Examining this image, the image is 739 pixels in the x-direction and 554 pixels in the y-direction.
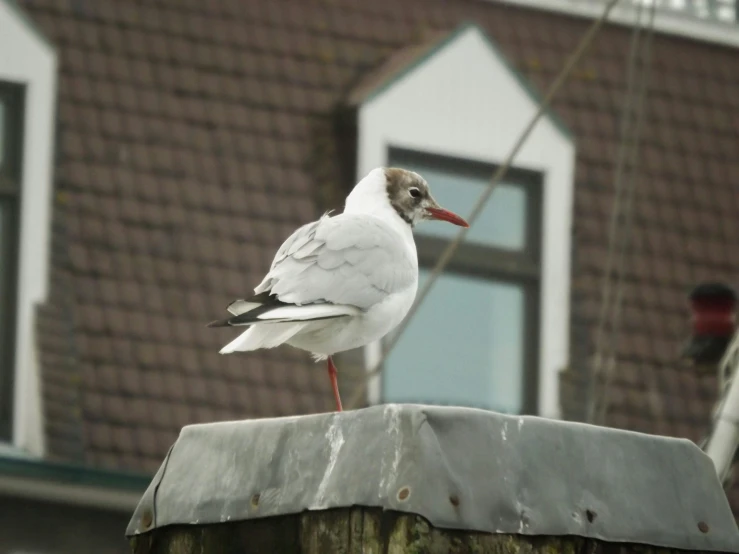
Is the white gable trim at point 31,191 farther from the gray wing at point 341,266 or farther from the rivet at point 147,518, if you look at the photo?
the rivet at point 147,518

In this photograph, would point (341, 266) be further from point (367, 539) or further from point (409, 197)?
point (367, 539)

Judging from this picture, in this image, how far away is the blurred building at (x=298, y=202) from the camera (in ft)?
26.2

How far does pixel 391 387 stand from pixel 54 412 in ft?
5.53

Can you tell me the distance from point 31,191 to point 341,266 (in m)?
3.55

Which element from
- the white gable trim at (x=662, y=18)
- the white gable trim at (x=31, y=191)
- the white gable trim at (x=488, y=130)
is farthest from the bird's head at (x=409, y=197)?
the white gable trim at (x=662, y=18)

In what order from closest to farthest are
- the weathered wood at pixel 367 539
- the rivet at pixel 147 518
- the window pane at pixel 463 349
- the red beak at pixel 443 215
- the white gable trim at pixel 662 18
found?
the weathered wood at pixel 367 539 → the rivet at pixel 147 518 → the red beak at pixel 443 215 → the window pane at pixel 463 349 → the white gable trim at pixel 662 18

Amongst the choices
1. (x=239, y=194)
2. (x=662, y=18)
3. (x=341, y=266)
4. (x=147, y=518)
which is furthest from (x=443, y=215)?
(x=662, y=18)

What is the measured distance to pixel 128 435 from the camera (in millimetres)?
7961

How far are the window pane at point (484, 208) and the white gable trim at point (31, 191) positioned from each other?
1.80 metres

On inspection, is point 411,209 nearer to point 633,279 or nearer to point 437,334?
point 437,334

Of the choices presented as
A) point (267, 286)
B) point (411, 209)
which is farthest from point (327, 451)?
point (411, 209)

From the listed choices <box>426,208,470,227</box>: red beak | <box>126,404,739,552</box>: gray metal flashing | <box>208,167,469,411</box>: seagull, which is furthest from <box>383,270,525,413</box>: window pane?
<box>126,404,739,552</box>: gray metal flashing

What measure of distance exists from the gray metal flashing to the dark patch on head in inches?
A: 93.2

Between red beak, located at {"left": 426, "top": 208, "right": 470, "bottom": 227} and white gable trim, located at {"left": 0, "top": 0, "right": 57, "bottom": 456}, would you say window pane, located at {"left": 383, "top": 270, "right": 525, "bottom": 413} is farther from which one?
red beak, located at {"left": 426, "top": 208, "right": 470, "bottom": 227}
